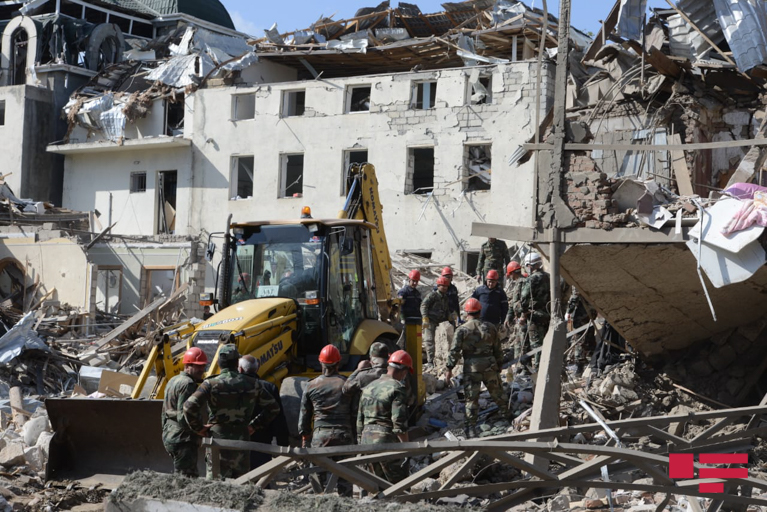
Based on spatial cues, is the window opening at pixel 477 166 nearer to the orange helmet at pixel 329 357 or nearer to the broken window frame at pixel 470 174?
the broken window frame at pixel 470 174

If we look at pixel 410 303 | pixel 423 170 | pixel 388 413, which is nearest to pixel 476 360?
pixel 388 413

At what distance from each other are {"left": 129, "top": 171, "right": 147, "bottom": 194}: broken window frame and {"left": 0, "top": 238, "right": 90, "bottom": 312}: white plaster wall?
4711 millimetres

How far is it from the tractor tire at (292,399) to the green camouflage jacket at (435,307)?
17.7 feet

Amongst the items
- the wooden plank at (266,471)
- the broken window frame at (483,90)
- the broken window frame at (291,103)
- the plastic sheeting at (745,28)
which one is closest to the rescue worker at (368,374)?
the wooden plank at (266,471)

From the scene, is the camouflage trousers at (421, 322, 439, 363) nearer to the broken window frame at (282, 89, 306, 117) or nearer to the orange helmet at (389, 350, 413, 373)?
the orange helmet at (389, 350, 413, 373)

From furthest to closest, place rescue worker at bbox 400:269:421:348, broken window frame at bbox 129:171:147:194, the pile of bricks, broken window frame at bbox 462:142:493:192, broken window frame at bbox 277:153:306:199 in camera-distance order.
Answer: broken window frame at bbox 129:171:147:194 → broken window frame at bbox 277:153:306:199 → broken window frame at bbox 462:142:493:192 → rescue worker at bbox 400:269:421:348 → the pile of bricks

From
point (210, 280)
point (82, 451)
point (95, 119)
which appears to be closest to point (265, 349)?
point (82, 451)

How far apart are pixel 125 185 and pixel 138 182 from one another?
43 cm

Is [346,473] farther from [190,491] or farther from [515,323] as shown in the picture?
[515,323]

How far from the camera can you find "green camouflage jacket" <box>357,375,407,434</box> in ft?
26.9

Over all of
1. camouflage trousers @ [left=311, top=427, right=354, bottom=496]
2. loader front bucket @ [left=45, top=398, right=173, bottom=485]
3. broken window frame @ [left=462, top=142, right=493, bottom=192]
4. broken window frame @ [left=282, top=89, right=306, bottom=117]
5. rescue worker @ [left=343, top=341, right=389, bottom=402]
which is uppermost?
broken window frame @ [left=282, top=89, right=306, bottom=117]

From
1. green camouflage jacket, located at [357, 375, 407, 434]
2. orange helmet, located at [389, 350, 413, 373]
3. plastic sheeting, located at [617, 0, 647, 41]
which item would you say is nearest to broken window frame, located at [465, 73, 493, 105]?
plastic sheeting, located at [617, 0, 647, 41]

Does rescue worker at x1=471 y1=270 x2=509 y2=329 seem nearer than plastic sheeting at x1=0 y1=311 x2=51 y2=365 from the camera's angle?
Yes

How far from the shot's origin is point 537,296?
13523 millimetres
